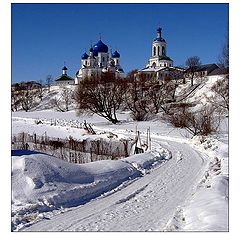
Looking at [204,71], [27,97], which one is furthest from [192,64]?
[27,97]

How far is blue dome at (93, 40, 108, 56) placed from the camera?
65.2 meters

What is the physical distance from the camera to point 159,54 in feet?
219

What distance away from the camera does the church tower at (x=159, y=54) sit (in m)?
65.2

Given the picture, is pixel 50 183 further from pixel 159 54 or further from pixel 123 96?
pixel 159 54

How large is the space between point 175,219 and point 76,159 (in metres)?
7.84

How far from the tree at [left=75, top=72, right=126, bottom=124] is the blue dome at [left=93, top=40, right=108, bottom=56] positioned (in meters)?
31.7

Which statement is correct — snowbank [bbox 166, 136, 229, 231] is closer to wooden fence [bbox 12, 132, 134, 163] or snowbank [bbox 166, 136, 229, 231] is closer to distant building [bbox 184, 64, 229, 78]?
wooden fence [bbox 12, 132, 134, 163]

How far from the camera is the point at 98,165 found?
10.3 m

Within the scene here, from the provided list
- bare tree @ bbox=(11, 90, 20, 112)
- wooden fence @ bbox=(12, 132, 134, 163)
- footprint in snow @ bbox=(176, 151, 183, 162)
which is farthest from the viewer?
bare tree @ bbox=(11, 90, 20, 112)

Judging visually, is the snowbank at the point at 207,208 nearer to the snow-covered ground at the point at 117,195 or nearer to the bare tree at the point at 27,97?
the snow-covered ground at the point at 117,195

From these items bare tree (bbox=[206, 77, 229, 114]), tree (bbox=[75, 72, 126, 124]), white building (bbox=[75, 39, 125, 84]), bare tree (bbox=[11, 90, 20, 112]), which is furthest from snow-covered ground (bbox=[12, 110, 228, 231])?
white building (bbox=[75, 39, 125, 84])

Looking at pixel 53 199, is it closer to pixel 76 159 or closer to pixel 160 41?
pixel 76 159

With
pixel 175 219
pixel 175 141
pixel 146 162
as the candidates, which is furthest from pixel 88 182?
pixel 175 141

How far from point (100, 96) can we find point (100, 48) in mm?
34347
